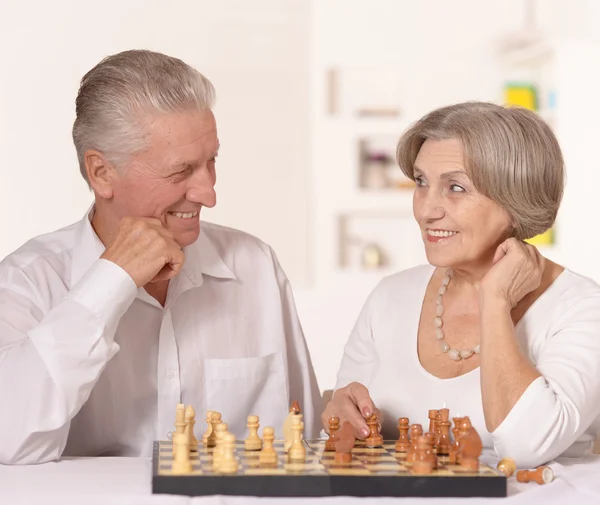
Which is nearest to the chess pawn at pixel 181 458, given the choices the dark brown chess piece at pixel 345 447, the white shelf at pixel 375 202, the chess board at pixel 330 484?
the chess board at pixel 330 484

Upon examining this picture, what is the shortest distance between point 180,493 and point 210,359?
0.85m

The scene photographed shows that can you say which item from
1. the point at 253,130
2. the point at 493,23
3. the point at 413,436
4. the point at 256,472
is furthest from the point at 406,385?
the point at 493,23

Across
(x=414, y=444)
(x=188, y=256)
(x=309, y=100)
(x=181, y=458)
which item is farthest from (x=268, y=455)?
(x=309, y=100)

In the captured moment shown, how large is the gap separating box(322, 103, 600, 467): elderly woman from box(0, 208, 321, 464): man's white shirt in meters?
0.23

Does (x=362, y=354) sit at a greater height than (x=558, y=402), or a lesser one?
greater

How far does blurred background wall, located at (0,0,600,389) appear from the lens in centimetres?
569

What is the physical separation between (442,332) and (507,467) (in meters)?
0.59

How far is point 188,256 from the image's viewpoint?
2.44 meters

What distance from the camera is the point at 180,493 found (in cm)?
155

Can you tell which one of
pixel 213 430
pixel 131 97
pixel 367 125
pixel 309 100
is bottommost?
pixel 213 430

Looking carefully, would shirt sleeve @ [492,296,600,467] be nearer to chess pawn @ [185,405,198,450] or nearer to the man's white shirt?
chess pawn @ [185,405,198,450]

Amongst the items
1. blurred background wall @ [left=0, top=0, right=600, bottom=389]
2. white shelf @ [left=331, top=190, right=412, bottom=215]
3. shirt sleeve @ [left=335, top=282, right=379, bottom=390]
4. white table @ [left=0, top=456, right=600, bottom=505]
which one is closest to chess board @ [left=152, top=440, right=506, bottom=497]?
white table @ [left=0, top=456, right=600, bottom=505]

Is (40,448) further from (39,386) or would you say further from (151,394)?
(151,394)

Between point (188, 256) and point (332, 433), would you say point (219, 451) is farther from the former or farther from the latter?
point (188, 256)
